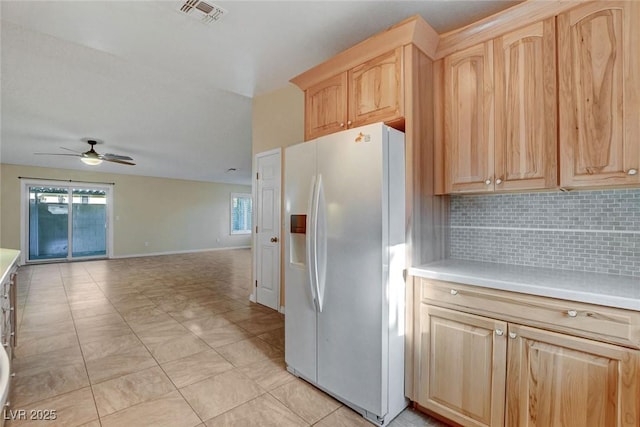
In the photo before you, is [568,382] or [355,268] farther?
[355,268]

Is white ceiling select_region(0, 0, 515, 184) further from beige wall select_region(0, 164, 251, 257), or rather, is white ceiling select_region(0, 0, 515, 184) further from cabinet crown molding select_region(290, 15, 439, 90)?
beige wall select_region(0, 164, 251, 257)

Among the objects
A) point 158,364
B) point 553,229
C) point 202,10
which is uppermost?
point 202,10

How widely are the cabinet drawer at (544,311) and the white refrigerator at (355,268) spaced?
28 cm

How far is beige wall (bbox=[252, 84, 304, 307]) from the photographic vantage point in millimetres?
3275

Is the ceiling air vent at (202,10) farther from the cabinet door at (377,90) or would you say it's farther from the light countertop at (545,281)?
the light countertop at (545,281)

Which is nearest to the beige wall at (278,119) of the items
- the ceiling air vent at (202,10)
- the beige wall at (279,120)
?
the beige wall at (279,120)

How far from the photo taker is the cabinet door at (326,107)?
210 centimetres

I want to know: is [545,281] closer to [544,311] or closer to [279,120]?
[544,311]

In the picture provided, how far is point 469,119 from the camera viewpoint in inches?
70.2

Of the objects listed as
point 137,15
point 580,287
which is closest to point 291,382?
point 580,287

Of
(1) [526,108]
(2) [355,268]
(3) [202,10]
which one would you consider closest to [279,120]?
(3) [202,10]

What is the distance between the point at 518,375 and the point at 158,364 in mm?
2481

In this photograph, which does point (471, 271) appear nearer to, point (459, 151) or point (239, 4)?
point (459, 151)

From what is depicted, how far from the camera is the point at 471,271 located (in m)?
1.66
